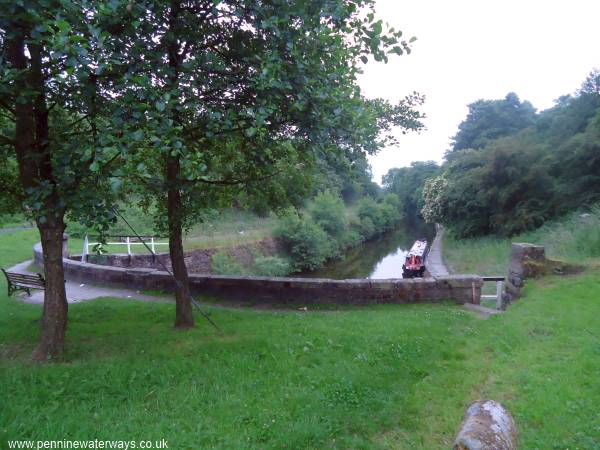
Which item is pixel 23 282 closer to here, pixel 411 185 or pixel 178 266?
pixel 178 266

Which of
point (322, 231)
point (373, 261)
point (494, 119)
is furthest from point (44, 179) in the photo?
point (494, 119)

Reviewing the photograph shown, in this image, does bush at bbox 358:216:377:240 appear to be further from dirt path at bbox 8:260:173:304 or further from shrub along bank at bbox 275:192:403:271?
dirt path at bbox 8:260:173:304

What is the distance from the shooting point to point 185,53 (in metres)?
5.37

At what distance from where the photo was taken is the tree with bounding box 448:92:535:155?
42569mm

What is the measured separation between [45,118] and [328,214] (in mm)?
28985

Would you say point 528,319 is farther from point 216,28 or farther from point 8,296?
point 8,296

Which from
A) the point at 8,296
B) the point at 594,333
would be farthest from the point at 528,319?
the point at 8,296

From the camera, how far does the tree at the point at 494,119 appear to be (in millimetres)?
42569

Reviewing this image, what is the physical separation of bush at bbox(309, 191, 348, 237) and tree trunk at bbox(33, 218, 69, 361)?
89.6 ft

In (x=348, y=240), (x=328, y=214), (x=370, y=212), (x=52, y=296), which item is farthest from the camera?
(x=370, y=212)

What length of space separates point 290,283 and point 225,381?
4777 mm

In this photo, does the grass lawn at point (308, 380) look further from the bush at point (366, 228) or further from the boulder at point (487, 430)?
the bush at point (366, 228)

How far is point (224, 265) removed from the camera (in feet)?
65.0

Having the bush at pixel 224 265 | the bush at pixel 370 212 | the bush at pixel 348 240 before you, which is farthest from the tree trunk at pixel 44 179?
the bush at pixel 370 212
